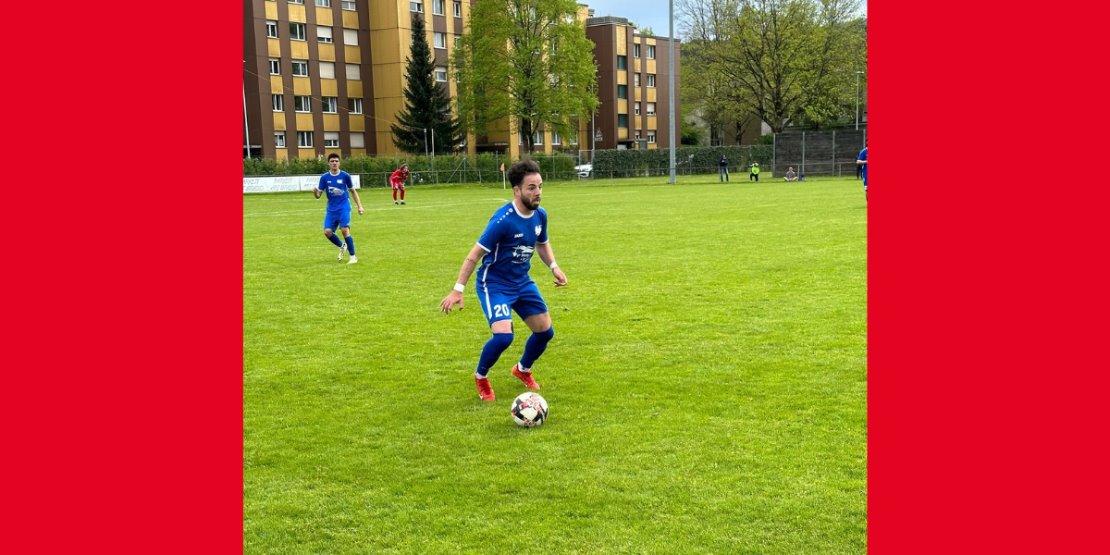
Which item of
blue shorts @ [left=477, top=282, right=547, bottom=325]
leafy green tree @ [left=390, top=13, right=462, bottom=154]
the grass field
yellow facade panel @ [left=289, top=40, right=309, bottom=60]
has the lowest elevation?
the grass field

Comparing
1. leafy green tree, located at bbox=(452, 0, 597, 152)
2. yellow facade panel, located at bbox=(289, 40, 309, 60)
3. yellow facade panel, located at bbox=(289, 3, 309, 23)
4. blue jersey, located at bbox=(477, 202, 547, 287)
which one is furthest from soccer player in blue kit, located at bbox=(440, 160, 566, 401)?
yellow facade panel, located at bbox=(289, 3, 309, 23)

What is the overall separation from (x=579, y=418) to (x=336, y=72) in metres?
65.2

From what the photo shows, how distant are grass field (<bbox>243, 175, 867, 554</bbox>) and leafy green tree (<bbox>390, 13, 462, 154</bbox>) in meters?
52.2

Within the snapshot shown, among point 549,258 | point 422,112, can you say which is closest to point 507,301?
point 549,258

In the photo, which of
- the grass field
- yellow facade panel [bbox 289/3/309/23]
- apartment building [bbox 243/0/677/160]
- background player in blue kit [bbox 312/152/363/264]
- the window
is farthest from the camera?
the window

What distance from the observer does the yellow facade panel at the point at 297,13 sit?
208 feet

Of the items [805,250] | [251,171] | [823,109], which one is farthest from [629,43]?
[805,250]

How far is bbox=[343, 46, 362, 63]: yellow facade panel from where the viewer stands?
6750 cm

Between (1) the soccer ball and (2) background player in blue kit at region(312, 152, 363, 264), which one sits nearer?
(1) the soccer ball

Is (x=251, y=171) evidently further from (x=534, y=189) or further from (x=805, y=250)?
(x=534, y=189)

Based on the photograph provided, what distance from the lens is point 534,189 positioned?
6.69 m

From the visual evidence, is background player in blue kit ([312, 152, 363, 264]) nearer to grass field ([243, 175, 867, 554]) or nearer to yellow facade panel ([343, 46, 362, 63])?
grass field ([243, 175, 867, 554])

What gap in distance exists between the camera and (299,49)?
211 ft

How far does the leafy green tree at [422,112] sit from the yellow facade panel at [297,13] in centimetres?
812
